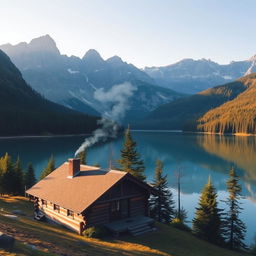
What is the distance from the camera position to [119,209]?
3306cm

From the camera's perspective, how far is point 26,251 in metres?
17.8

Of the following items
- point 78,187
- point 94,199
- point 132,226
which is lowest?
point 132,226

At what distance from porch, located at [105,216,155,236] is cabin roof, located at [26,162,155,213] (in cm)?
354

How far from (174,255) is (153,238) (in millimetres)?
4811

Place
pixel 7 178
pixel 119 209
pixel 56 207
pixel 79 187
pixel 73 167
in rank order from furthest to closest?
pixel 7 178 → pixel 73 167 → pixel 56 207 → pixel 79 187 → pixel 119 209

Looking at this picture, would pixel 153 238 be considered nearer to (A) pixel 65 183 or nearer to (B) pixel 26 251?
(A) pixel 65 183

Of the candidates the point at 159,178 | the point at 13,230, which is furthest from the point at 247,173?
the point at 13,230

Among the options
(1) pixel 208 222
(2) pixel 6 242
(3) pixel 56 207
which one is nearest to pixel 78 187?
(3) pixel 56 207

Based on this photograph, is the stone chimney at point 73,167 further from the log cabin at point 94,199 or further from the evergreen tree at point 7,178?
the evergreen tree at point 7,178

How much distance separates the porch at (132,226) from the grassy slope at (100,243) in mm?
781

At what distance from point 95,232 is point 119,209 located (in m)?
4.31

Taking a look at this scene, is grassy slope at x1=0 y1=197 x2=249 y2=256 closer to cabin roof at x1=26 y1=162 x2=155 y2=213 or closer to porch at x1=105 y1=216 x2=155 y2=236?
porch at x1=105 y1=216 x2=155 y2=236

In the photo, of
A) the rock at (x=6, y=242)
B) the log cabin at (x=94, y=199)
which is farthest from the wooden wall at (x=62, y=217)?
the rock at (x=6, y=242)

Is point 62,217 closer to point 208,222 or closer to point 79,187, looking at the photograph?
point 79,187
